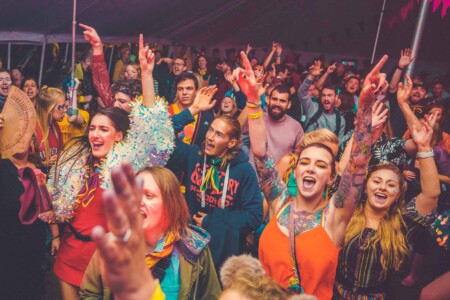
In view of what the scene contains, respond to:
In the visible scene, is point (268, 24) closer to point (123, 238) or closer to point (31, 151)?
point (31, 151)

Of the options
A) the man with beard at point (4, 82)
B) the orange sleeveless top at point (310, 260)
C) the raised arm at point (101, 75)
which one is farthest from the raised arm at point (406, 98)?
the man with beard at point (4, 82)

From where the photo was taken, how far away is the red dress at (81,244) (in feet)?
8.82

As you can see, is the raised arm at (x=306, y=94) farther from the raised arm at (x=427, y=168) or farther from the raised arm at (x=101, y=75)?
the raised arm at (x=427, y=168)

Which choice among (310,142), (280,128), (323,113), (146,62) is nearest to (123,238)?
(146,62)

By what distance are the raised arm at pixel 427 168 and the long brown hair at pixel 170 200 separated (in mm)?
1317

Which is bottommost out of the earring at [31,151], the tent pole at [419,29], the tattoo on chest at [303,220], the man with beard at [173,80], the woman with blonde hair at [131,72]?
the tattoo on chest at [303,220]

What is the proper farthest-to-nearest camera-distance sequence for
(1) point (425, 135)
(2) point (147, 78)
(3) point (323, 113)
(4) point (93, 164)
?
(3) point (323, 113) → (2) point (147, 78) → (4) point (93, 164) → (1) point (425, 135)

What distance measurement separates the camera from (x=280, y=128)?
181 inches

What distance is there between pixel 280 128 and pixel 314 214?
7.53 ft

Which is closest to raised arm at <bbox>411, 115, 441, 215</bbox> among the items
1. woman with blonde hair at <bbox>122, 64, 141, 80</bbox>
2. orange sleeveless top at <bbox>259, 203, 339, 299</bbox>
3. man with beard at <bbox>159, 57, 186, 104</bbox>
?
orange sleeveless top at <bbox>259, 203, 339, 299</bbox>

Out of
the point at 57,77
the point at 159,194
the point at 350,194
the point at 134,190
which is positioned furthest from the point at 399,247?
the point at 57,77

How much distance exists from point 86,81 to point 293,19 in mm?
7346

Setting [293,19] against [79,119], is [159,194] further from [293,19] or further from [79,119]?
[293,19]

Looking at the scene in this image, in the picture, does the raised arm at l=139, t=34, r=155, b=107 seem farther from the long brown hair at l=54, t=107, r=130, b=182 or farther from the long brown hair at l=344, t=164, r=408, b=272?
the long brown hair at l=344, t=164, r=408, b=272
